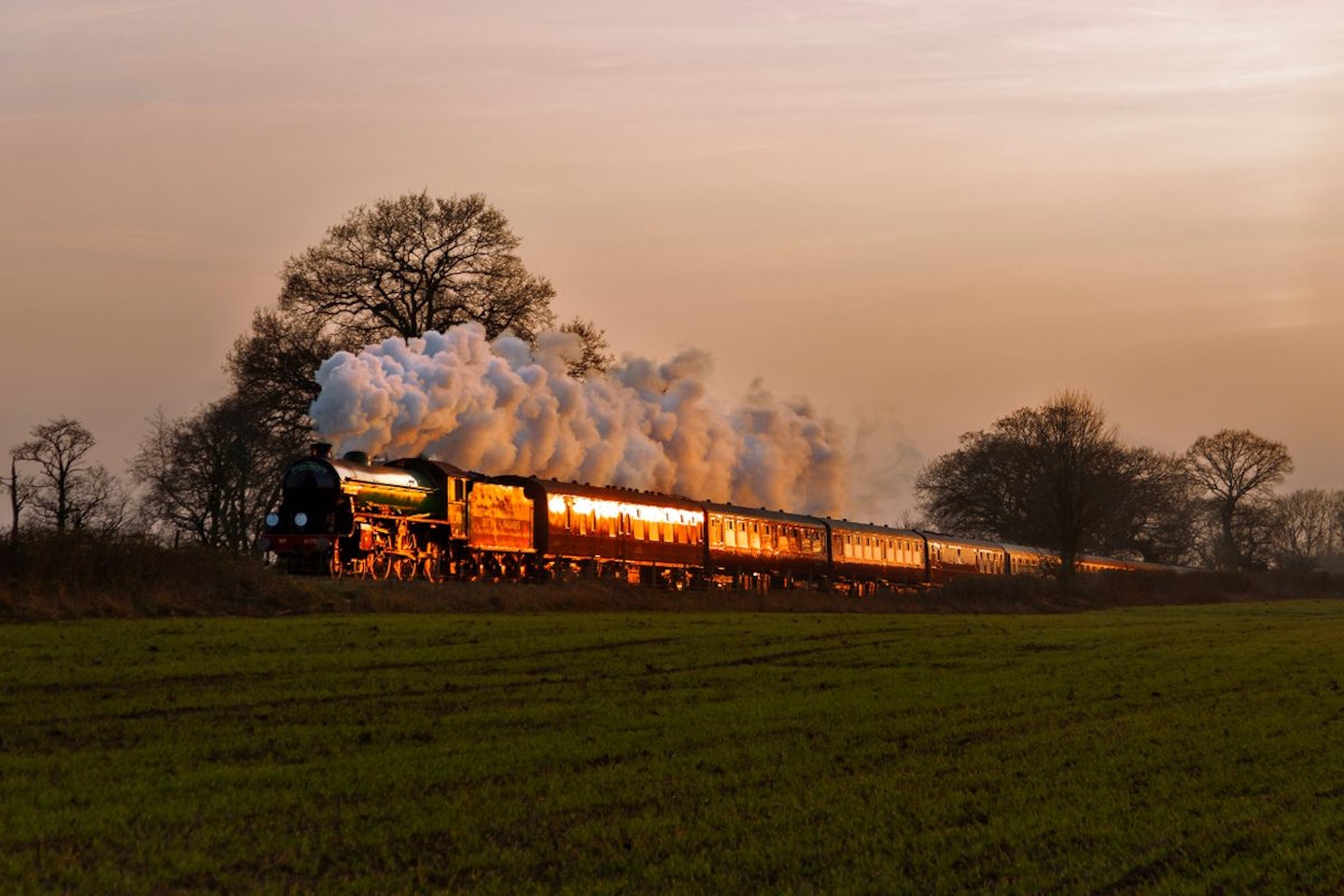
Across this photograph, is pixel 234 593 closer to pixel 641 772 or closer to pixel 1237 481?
pixel 641 772

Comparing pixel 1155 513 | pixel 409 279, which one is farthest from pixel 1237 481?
pixel 409 279

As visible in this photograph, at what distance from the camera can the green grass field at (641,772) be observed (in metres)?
9.97

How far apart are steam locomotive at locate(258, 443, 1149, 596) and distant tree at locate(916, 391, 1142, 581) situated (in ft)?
53.5

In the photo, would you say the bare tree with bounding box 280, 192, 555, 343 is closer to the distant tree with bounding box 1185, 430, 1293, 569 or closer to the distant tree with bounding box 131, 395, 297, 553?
the distant tree with bounding box 131, 395, 297, 553

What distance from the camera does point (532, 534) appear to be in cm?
4788

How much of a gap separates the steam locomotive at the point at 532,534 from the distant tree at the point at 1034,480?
1631cm

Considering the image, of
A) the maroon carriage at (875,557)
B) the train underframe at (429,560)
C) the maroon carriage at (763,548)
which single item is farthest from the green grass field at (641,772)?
the maroon carriage at (875,557)

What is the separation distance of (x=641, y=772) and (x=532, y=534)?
113ft

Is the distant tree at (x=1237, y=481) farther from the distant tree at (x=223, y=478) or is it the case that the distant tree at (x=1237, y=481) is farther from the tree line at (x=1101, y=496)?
the distant tree at (x=223, y=478)

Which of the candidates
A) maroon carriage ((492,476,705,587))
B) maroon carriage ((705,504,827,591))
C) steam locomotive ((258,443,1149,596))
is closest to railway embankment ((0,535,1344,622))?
steam locomotive ((258,443,1149,596))

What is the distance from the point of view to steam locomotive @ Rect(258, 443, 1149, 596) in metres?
41.3

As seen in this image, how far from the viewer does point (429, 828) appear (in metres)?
11.1

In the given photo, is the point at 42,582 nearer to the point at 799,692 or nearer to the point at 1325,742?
the point at 799,692

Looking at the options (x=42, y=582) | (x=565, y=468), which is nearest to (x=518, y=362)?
(x=565, y=468)
